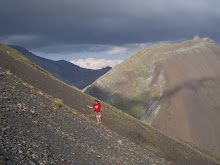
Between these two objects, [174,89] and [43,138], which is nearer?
[43,138]

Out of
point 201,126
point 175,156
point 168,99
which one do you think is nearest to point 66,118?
point 175,156

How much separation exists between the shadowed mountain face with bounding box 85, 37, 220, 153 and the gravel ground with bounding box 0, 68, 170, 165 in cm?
6940

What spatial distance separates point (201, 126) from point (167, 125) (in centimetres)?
1334

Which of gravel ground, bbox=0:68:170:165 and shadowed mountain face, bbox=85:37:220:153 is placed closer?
gravel ground, bbox=0:68:170:165

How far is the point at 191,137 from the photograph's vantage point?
78.8 m

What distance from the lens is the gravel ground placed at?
10.1 metres

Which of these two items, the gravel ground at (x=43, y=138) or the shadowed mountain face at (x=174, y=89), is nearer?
the gravel ground at (x=43, y=138)

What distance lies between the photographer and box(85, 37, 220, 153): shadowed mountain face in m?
85.1

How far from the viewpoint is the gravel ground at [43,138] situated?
1005cm

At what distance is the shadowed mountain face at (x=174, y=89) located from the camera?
85.1m

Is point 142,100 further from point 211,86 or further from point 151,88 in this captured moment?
point 211,86

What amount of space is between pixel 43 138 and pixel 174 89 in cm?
10238

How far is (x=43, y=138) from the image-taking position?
1258cm

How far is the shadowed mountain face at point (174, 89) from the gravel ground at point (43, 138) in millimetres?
69400
